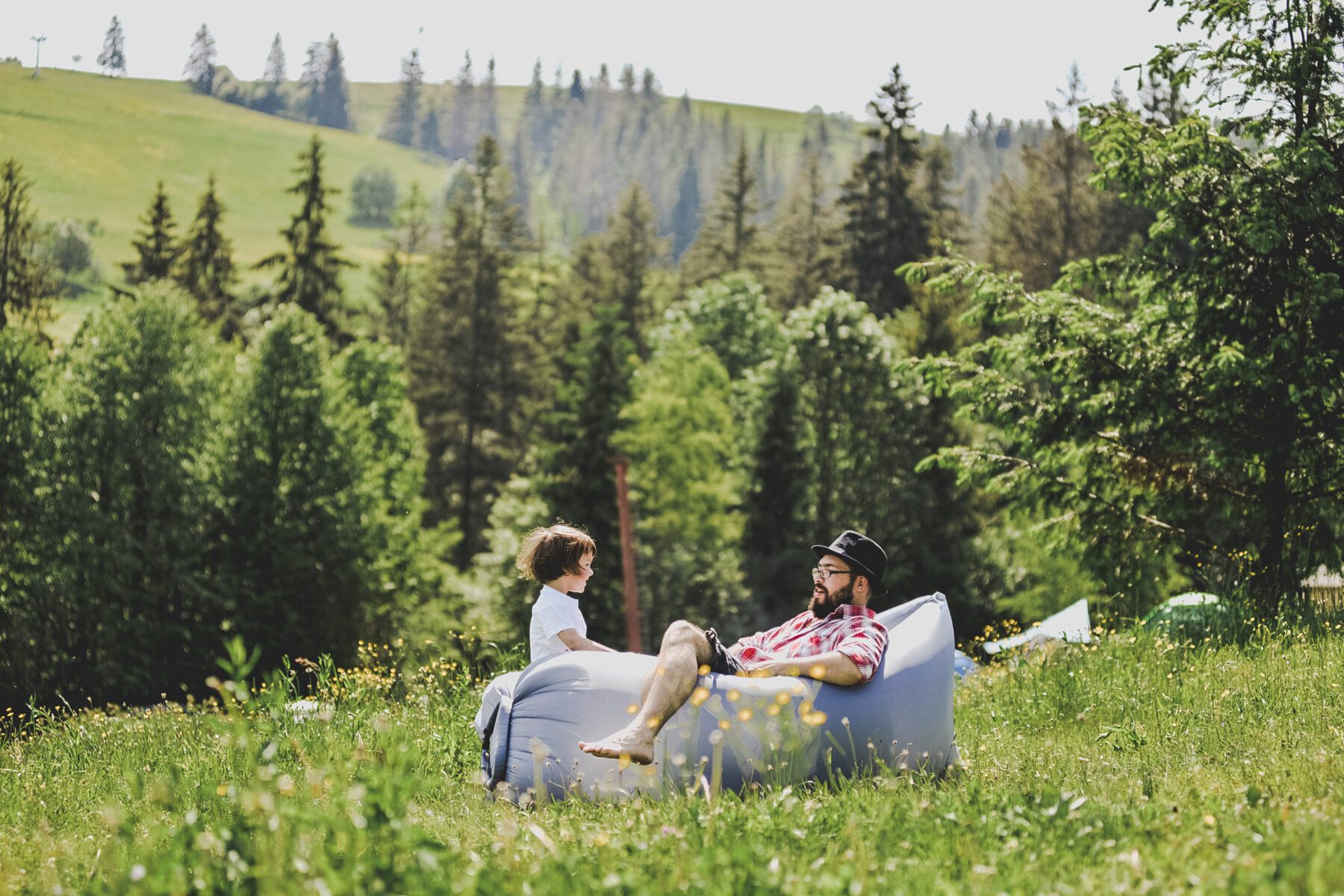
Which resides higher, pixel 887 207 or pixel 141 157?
pixel 141 157

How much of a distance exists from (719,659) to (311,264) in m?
40.4

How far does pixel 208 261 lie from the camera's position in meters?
47.1

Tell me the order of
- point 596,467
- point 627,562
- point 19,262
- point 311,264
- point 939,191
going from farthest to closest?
point 939,191, point 311,264, point 19,262, point 596,467, point 627,562

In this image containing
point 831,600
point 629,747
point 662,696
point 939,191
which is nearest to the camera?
point 629,747

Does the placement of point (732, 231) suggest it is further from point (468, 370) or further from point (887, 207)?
point (468, 370)

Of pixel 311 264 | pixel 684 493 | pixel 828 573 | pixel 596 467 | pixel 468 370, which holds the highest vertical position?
pixel 311 264

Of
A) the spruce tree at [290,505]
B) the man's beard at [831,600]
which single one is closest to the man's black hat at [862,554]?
the man's beard at [831,600]

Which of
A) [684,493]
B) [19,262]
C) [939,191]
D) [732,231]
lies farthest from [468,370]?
[939,191]

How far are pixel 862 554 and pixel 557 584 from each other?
1573 millimetres

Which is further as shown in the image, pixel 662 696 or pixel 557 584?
pixel 557 584

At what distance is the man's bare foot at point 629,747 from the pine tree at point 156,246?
4493 centimetres

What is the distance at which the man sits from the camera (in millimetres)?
5312

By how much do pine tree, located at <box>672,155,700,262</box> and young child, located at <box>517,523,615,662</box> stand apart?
177679mm

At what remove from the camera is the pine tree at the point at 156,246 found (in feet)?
151
